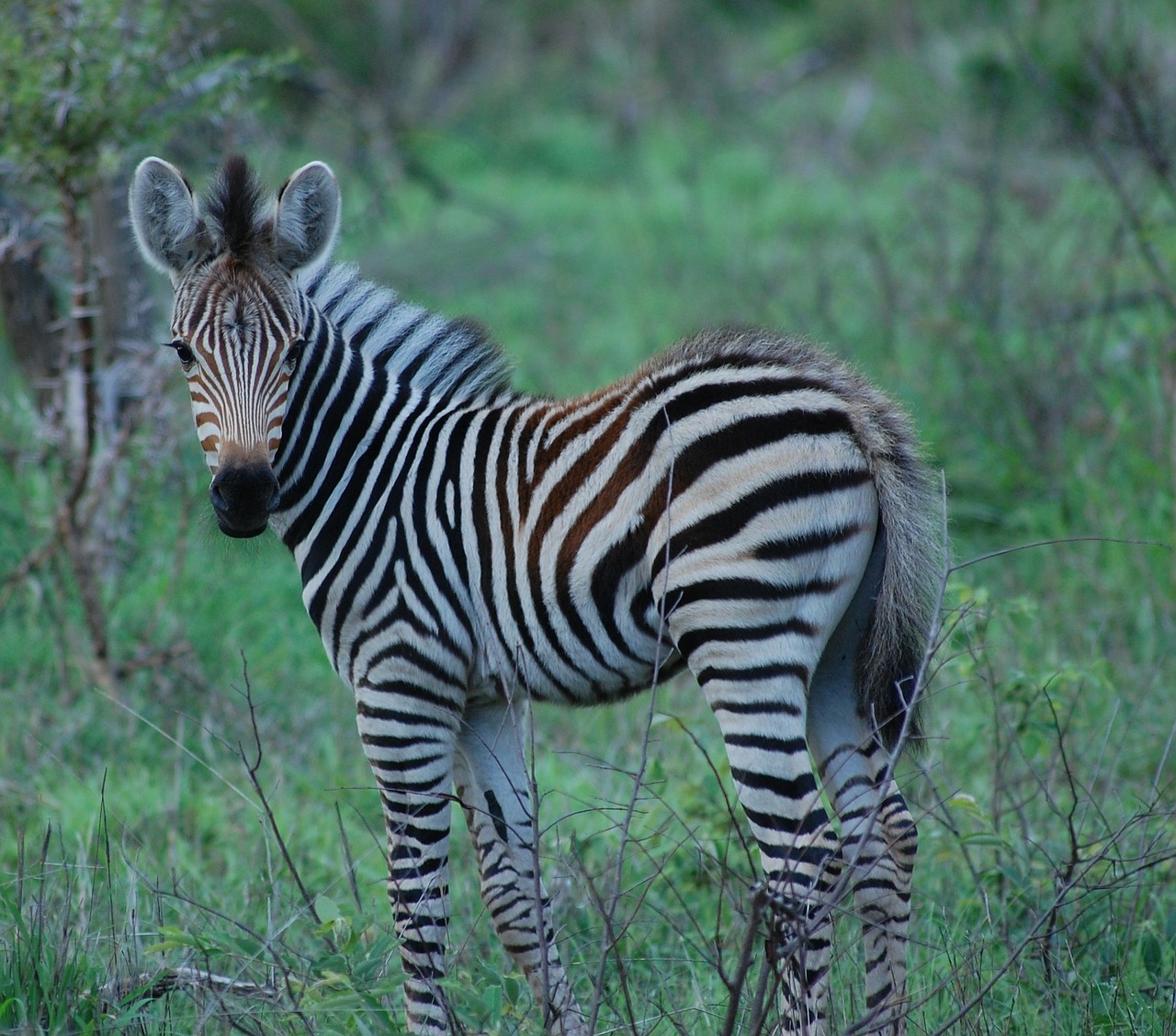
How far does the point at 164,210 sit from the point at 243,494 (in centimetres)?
99

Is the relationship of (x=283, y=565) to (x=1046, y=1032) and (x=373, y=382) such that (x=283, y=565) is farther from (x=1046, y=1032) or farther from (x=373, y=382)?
(x=1046, y=1032)

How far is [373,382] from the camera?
414 cm

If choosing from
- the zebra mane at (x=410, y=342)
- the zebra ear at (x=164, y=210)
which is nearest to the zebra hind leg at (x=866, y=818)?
the zebra mane at (x=410, y=342)

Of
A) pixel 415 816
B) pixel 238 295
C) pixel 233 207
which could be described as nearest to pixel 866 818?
pixel 415 816

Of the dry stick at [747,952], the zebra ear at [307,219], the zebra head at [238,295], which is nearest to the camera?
the dry stick at [747,952]

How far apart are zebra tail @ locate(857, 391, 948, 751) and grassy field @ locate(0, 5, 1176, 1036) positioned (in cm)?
15

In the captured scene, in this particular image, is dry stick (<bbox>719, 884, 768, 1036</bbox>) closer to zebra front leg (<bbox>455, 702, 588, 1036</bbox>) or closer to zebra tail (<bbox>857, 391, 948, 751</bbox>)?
zebra tail (<bbox>857, 391, 948, 751</bbox>)

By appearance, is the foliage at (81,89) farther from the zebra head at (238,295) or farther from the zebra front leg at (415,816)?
the zebra front leg at (415,816)

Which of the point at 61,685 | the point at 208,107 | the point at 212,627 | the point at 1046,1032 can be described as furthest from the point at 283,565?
the point at 1046,1032

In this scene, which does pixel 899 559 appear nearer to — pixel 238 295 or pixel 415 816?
pixel 415 816

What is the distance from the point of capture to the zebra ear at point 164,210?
149 inches

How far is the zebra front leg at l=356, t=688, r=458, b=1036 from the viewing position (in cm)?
376

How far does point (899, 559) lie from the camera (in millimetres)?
3432

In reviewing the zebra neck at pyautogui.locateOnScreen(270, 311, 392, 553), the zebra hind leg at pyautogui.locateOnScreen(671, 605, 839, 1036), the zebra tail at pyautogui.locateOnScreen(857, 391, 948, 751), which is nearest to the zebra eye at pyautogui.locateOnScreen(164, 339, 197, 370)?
the zebra neck at pyautogui.locateOnScreen(270, 311, 392, 553)
